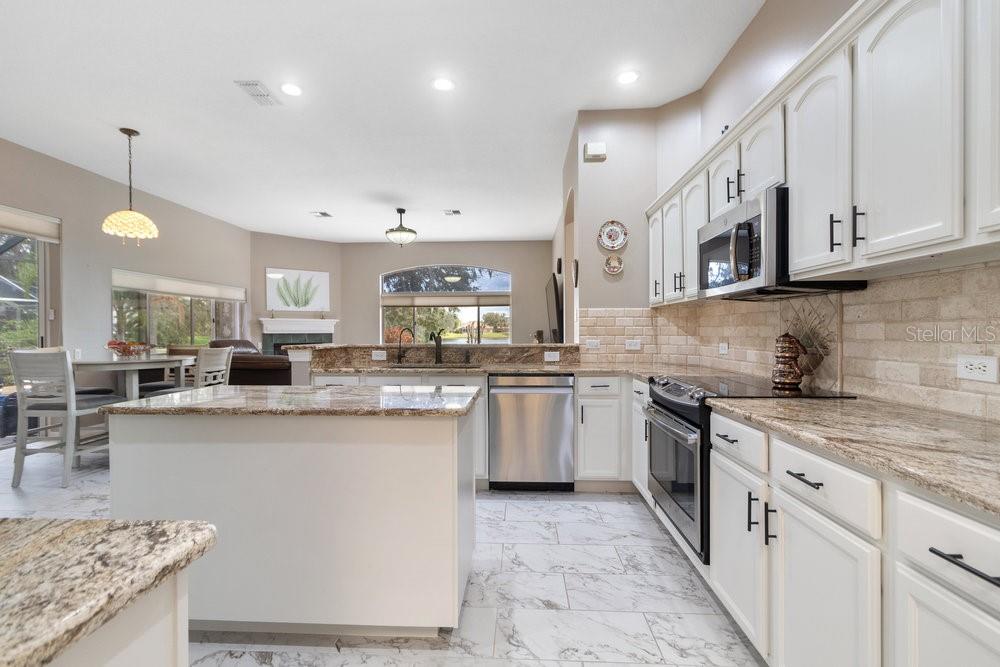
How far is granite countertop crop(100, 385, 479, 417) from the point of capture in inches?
64.5

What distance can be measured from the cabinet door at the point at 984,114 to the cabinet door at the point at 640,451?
1.95 meters

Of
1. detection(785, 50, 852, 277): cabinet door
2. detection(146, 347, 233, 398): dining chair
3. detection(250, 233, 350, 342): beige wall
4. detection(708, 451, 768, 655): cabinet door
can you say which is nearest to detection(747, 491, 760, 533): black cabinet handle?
detection(708, 451, 768, 655): cabinet door

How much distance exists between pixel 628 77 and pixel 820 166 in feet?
6.65

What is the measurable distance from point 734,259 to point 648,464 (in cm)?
133

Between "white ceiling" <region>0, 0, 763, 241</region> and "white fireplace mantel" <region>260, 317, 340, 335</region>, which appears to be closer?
"white ceiling" <region>0, 0, 763, 241</region>

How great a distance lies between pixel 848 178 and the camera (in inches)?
60.2

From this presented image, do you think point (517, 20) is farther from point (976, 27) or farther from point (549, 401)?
point (549, 401)

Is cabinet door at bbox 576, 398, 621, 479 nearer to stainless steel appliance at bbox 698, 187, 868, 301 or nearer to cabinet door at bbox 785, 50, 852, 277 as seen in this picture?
stainless steel appliance at bbox 698, 187, 868, 301

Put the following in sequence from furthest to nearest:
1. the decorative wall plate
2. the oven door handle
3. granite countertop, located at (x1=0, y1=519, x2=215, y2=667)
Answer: the decorative wall plate
the oven door handle
granite countertop, located at (x1=0, y1=519, x2=215, y2=667)

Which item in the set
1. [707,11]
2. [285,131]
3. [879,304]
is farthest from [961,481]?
[285,131]

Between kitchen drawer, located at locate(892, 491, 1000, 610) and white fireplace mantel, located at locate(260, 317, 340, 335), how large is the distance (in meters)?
8.89

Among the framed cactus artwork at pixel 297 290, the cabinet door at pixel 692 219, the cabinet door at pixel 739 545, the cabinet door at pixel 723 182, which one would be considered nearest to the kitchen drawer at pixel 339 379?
the cabinet door at pixel 692 219

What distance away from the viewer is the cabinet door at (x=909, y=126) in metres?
1.17

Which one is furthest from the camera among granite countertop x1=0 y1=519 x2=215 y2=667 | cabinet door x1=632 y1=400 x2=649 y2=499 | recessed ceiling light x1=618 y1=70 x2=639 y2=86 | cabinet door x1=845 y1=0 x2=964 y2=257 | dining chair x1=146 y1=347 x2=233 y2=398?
dining chair x1=146 y1=347 x2=233 y2=398
